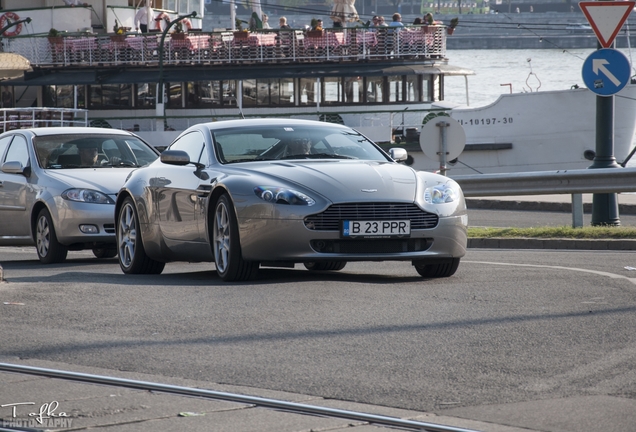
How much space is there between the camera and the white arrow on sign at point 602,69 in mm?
14562

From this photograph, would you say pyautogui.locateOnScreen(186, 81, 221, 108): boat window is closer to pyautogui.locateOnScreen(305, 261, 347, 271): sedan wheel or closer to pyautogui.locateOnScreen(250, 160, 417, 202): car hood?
pyautogui.locateOnScreen(305, 261, 347, 271): sedan wheel

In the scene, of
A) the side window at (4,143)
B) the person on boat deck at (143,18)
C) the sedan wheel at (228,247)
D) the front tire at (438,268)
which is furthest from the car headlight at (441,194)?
the person on boat deck at (143,18)

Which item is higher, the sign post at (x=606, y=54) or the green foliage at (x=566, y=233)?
the sign post at (x=606, y=54)

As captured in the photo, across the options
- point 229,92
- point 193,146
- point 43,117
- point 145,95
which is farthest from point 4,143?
point 145,95

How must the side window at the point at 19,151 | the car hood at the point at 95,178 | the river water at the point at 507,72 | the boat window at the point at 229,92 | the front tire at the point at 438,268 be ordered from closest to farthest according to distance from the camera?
the front tire at the point at 438,268 < the car hood at the point at 95,178 < the side window at the point at 19,151 < the boat window at the point at 229,92 < the river water at the point at 507,72

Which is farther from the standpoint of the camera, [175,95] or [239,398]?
[175,95]

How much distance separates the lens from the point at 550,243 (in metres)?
13.9

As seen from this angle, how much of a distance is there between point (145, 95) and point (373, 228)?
31544 millimetres

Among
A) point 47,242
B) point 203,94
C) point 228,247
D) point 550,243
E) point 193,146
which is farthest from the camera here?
point 203,94

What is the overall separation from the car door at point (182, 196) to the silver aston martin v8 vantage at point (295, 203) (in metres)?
0.01

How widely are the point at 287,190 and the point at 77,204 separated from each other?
4499 mm

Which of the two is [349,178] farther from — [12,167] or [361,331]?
[12,167]

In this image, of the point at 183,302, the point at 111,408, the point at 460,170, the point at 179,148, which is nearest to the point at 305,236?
the point at 183,302

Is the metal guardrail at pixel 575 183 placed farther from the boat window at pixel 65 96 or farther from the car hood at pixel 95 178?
the boat window at pixel 65 96
